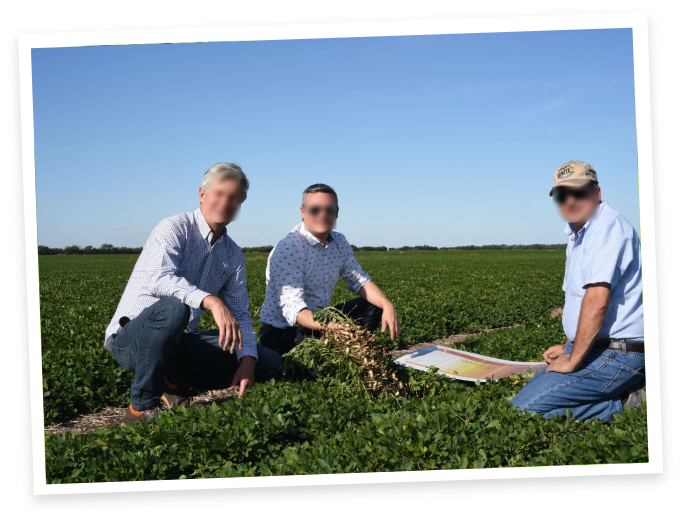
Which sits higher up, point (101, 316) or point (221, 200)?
point (221, 200)

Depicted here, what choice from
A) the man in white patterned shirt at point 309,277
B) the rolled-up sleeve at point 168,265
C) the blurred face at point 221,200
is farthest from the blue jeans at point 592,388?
the blurred face at point 221,200

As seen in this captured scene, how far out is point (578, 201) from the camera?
3930mm

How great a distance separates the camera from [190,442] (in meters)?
3.50

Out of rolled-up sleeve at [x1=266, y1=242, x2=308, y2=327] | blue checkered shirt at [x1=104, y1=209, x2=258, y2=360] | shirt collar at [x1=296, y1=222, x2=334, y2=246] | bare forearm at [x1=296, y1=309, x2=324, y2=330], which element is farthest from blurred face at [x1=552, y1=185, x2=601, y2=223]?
blue checkered shirt at [x1=104, y1=209, x2=258, y2=360]

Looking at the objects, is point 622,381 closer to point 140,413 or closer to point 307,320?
point 307,320

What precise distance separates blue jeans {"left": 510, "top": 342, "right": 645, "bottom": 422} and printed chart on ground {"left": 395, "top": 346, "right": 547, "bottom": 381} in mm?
1013

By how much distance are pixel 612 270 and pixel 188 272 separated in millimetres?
3300

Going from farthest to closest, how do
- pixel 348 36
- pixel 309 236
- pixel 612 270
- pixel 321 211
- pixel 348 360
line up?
pixel 309 236
pixel 321 211
pixel 348 360
pixel 612 270
pixel 348 36

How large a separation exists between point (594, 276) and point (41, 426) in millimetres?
3603

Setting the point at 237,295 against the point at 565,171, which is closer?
the point at 565,171

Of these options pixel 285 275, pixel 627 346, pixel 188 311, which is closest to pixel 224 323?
pixel 188 311

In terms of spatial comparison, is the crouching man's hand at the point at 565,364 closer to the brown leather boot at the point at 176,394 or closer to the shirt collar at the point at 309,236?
the shirt collar at the point at 309,236

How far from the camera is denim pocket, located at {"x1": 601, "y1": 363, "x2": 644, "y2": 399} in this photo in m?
3.90

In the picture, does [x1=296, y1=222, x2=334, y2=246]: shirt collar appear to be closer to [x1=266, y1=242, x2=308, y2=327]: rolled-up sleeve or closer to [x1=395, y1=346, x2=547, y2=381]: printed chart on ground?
[x1=266, y1=242, x2=308, y2=327]: rolled-up sleeve
